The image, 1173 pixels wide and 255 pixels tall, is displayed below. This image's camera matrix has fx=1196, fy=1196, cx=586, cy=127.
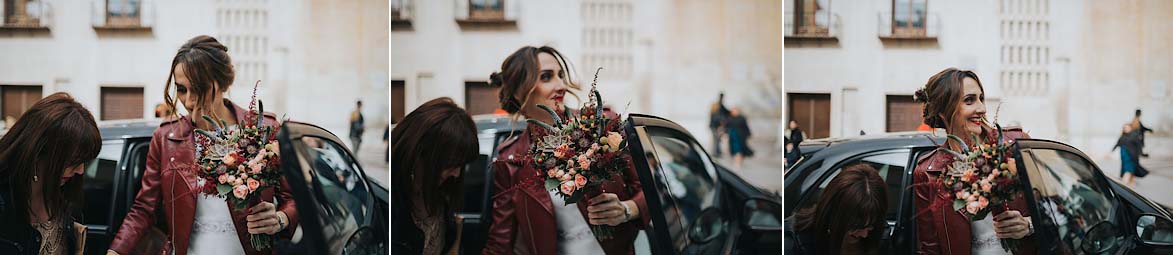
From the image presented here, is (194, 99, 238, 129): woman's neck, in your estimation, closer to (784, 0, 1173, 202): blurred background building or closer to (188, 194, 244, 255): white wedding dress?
(188, 194, 244, 255): white wedding dress

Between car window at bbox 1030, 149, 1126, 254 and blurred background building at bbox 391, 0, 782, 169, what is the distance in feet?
3.64

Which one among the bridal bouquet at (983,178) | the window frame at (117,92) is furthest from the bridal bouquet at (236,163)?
the bridal bouquet at (983,178)

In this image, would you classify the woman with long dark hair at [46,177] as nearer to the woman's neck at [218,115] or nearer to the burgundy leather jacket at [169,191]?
the burgundy leather jacket at [169,191]

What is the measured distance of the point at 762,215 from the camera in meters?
5.07

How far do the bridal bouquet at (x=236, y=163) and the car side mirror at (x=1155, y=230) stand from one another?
11.7 ft

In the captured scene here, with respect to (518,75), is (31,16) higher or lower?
higher

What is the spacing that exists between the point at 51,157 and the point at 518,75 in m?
1.94

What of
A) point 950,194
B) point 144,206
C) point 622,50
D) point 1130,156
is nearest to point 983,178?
point 950,194

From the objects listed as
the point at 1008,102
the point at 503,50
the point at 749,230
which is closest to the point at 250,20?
the point at 503,50

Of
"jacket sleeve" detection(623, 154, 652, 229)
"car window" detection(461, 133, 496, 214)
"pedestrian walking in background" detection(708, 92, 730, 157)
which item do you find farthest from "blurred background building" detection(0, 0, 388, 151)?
"pedestrian walking in background" detection(708, 92, 730, 157)

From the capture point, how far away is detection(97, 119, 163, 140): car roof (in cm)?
493

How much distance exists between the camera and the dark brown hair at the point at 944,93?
4.95 meters

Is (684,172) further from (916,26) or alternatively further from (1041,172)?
(1041,172)

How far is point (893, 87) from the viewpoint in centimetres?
499
